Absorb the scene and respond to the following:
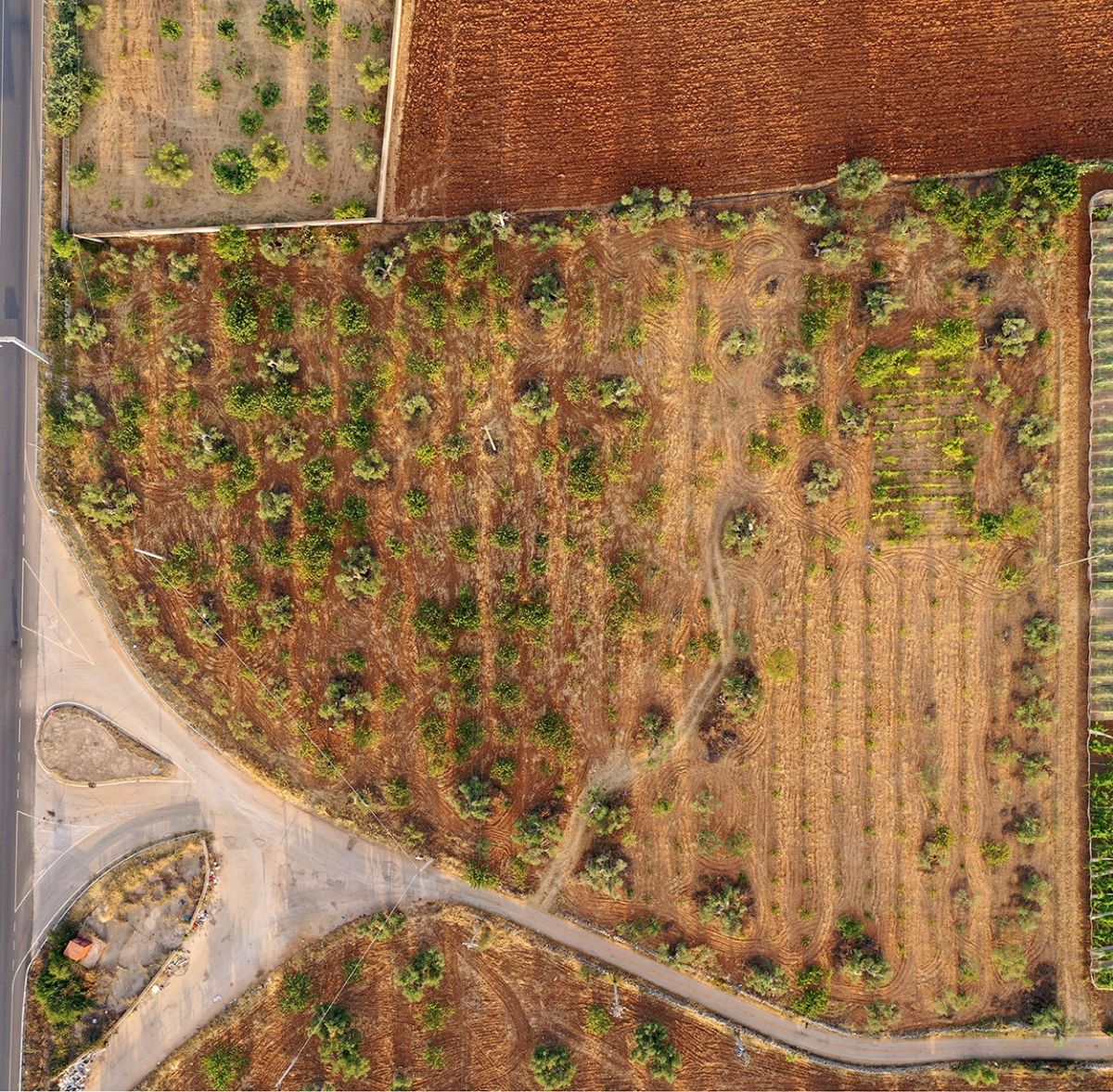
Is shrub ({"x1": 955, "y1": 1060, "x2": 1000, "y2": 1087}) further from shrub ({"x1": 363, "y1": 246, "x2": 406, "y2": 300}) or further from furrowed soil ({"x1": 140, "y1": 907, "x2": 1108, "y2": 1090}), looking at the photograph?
shrub ({"x1": 363, "y1": 246, "x2": 406, "y2": 300})

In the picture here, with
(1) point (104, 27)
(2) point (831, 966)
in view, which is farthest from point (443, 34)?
(2) point (831, 966)

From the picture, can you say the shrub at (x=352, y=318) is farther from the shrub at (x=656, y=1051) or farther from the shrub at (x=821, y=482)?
the shrub at (x=656, y=1051)

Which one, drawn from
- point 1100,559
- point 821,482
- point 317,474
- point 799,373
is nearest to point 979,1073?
point 1100,559

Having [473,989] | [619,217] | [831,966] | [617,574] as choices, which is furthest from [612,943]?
[619,217]

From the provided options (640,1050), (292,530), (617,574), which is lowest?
(640,1050)

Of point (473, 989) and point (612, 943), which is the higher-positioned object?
point (612, 943)

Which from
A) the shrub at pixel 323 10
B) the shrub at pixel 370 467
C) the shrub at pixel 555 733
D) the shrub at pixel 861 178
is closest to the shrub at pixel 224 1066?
the shrub at pixel 555 733

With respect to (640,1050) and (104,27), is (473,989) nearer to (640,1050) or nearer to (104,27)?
(640,1050)

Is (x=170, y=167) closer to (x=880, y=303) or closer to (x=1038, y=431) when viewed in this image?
(x=880, y=303)
